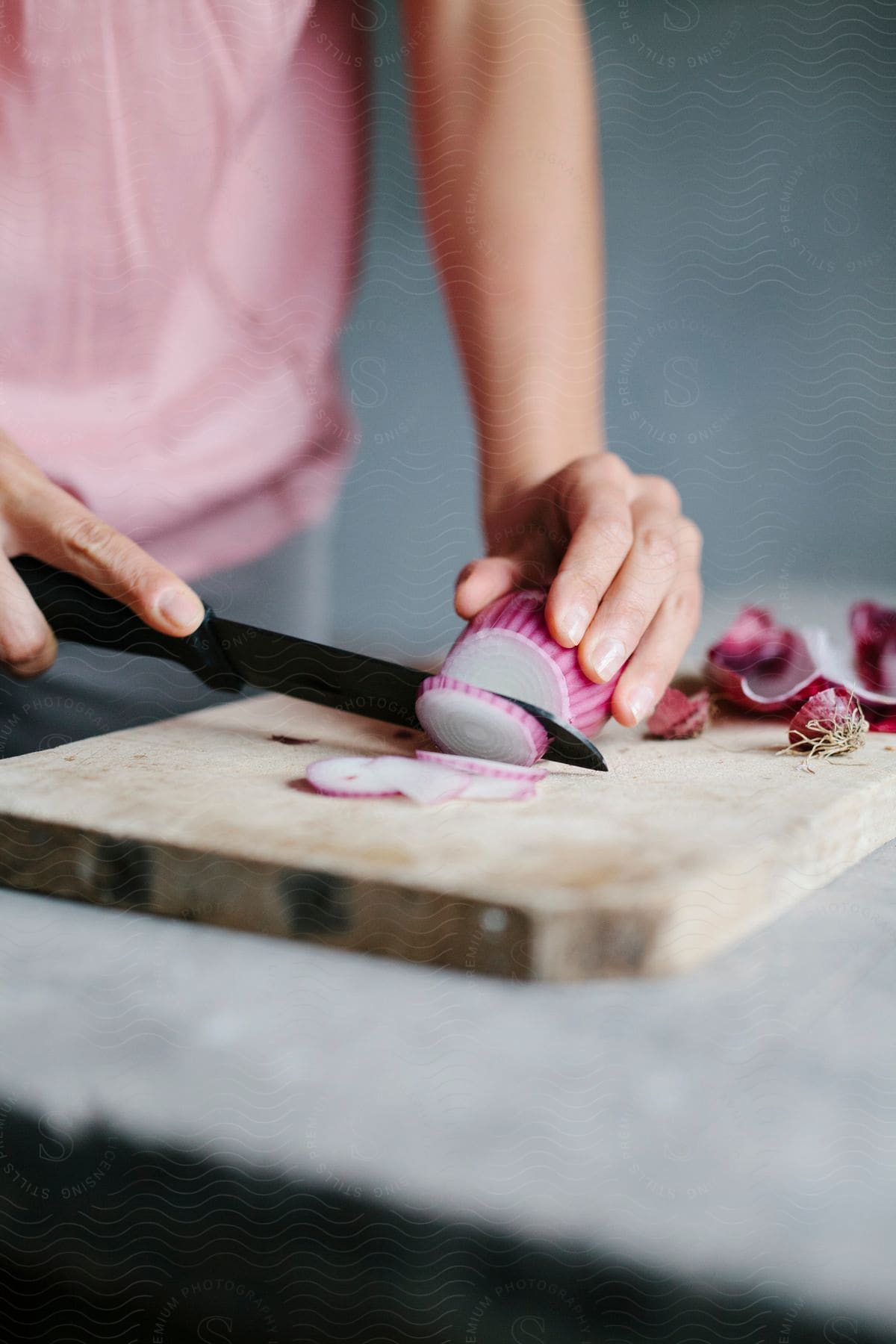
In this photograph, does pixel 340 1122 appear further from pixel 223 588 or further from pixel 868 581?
pixel 868 581

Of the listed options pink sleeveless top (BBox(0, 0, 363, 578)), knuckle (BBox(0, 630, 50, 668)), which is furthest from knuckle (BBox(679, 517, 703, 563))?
knuckle (BBox(0, 630, 50, 668))

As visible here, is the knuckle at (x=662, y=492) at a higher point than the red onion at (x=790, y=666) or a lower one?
higher

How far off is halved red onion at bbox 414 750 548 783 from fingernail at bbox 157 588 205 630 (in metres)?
0.12

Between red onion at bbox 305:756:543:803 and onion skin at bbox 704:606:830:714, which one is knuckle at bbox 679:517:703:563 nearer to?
onion skin at bbox 704:606:830:714

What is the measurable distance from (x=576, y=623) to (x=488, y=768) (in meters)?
0.08

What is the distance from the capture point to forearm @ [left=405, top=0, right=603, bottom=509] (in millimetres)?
698

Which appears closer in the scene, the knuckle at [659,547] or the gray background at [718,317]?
the knuckle at [659,547]

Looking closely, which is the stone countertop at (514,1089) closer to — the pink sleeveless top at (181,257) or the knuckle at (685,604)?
the knuckle at (685,604)

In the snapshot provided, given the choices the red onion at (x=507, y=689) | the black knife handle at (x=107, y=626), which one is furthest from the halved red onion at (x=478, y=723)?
the black knife handle at (x=107, y=626)

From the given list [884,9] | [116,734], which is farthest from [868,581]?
[116,734]

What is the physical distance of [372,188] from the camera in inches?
27.4

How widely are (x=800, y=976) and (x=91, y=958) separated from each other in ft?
0.77

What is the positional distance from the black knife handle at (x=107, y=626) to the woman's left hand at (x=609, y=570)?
0.12 meters

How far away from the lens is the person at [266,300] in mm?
552
